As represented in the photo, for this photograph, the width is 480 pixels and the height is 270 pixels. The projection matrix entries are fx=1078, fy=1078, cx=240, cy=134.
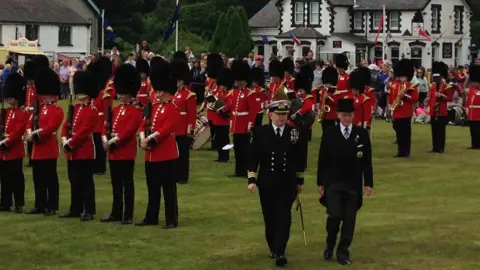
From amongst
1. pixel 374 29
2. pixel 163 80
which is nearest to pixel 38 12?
pixel 374 29

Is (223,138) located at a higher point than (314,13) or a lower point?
lower

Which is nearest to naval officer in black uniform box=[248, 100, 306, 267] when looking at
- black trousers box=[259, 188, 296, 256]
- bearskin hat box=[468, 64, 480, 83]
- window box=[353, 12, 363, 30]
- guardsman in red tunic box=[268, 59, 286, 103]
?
black trousers box=[259, 188, 296, 256]

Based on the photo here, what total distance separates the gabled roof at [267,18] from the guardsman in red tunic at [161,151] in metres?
62.8

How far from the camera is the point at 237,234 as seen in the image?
13.1 meters

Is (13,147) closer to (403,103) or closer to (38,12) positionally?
(403,103)

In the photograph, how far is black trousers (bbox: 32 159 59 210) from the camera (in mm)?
14351

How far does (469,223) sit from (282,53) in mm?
58241

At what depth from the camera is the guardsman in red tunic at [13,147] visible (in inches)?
575

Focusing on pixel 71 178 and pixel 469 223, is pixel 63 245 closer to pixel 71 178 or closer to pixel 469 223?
pixel 71 178

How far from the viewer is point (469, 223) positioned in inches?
551

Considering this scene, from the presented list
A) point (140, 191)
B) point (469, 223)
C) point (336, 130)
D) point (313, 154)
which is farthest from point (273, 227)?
point (313, 154)

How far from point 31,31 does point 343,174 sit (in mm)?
54717

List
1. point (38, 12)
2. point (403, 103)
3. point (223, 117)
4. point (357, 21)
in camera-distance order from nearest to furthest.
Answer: point (223, 117), point (403, 103), point (38, 12), point (357, 21)

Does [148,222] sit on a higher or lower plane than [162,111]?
lower
